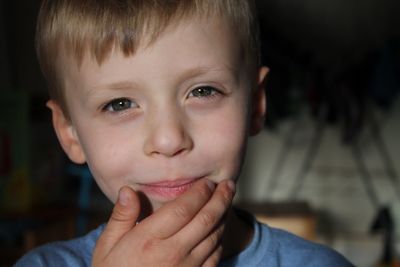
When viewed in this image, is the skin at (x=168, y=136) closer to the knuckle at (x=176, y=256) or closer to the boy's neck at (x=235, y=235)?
the knuckle at (x=176, y=256)

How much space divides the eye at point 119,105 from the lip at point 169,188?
0.35 ft

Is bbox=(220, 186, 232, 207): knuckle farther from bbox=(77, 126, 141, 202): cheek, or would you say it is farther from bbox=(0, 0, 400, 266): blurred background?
bbox=(0, 0, 400, 266): blurred background

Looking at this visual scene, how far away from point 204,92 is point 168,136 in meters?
0.09

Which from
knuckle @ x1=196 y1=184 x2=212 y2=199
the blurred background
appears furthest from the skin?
the blurred background

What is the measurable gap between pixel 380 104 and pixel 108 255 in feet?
8.65

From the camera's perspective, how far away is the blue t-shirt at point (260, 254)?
2.82 feet

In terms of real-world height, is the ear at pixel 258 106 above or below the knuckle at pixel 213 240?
above

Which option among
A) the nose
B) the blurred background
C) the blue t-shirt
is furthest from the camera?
the blurred background

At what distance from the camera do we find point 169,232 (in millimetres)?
701

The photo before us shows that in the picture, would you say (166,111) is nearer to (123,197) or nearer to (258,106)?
(123,197)

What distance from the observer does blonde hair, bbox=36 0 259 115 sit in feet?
2.34

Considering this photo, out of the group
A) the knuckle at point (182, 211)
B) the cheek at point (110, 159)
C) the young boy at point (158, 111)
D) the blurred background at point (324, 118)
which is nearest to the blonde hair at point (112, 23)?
the young boy at point (158, 111)

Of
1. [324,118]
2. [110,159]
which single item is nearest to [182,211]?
[110,159]

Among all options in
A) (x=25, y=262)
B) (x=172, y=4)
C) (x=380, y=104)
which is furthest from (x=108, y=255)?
(x=380, y=104)
